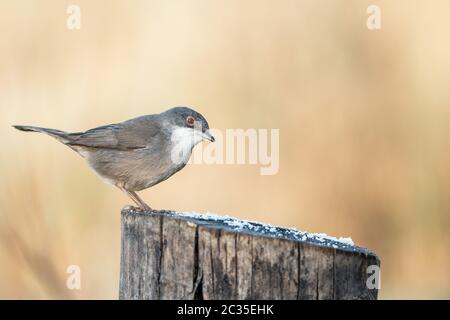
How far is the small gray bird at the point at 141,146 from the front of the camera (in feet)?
19.5

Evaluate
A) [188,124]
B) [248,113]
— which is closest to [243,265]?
[188,124]

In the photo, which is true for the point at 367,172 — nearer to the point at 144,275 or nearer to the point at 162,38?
the point at 162,38

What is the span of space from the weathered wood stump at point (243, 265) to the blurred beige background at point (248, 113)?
3.66 m

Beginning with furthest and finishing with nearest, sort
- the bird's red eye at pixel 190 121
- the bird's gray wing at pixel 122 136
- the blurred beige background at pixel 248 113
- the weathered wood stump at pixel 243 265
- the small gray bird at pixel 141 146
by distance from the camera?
the blurred beige background at pixel 248 113 < the bird's red eye at pixel 190 121 < the bird's gray wing at pixel 122 136 < the small gray bird at pixel 141 146 < the weathered wood stump at pixel 243 265

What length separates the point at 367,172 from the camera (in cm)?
793

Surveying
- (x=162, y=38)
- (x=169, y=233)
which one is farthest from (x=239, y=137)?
(x=169, y=233)

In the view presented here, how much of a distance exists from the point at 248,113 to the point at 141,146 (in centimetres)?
230

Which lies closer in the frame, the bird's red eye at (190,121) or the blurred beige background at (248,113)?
the bird's red eye at (190,121)

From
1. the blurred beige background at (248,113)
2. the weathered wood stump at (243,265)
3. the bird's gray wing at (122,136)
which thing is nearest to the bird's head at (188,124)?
the bird's gray wing at (122,136)

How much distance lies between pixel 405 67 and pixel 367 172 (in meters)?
1.34

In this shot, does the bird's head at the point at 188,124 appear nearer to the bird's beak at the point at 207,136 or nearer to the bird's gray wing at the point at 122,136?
the bird's beak at the point at 207,136

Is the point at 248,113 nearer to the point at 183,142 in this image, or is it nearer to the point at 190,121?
the point at 190,121

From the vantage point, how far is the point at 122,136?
6.11 metres

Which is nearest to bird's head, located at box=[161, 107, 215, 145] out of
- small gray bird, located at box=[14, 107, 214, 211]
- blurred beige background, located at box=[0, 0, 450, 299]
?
small gray bird, located at box=[14, 107, 214, 211]
